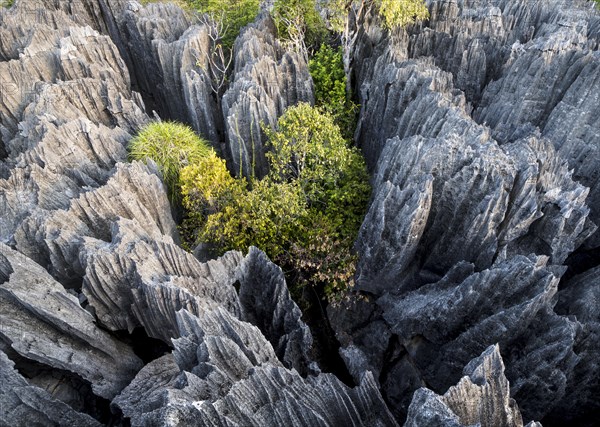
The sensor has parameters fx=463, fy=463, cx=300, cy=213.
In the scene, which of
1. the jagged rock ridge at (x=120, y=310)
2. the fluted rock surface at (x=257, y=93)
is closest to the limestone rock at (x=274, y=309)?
the jagged rock ridge at (x=120, y=310)

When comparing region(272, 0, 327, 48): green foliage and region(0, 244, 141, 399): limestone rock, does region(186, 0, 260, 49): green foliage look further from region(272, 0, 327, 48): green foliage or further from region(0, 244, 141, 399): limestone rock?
region(0, 244, 141, 399): limestone rock

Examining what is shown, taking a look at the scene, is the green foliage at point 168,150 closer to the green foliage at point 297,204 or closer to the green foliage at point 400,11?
the green foliage at point 297,204

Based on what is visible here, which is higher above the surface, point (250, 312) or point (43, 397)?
point (43, 397)

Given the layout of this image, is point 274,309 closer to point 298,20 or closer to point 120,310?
point 120,310

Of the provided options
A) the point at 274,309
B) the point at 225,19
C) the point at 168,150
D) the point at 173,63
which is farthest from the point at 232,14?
the point at 274,309

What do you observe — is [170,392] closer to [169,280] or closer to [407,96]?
[169,280]

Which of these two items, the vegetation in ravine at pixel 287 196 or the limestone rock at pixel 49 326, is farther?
the vegetation in ravine at pixel 287 196

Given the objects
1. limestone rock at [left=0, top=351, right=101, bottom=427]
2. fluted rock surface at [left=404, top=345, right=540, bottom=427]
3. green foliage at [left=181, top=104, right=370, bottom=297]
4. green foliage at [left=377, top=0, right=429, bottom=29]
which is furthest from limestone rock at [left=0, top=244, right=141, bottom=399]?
green foliage at [left=377, top=0, right=429, bottom=29]

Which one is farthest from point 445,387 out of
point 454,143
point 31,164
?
point 31,164
